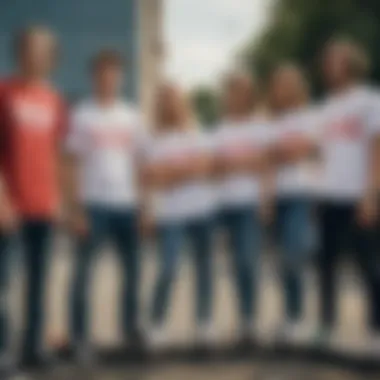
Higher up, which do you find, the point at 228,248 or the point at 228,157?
the point at 228,157

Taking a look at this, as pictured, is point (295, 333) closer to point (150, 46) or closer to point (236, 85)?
point (236, 85)

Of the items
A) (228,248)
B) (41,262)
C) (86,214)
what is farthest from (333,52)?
(41,262)

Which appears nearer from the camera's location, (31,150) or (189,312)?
(31,150)

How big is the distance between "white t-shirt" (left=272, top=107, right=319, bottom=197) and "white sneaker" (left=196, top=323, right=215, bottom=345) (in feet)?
1.15

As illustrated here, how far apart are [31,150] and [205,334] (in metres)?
0.59

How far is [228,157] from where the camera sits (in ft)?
7.03

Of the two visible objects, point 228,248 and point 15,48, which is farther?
point 228,248

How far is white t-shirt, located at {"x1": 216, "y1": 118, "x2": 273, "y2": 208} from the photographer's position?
2.13 m

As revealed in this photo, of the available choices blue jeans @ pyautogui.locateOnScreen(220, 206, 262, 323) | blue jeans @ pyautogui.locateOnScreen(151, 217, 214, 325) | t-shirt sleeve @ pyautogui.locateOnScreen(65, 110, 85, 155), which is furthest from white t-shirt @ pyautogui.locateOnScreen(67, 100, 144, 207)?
blue jeans @ pyautogui.locateOnScreen(220, 206, 262, 323)

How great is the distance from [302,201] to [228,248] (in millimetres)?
210

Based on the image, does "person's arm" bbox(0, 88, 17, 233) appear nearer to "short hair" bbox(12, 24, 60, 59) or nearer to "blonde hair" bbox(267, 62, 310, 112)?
"short hair" bbox(12, 24, 60, 59)

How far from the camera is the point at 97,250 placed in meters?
2.13

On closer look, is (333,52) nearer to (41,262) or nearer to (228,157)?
(228,157)

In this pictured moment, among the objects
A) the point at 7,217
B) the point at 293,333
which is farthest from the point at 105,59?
the point at 293,333
